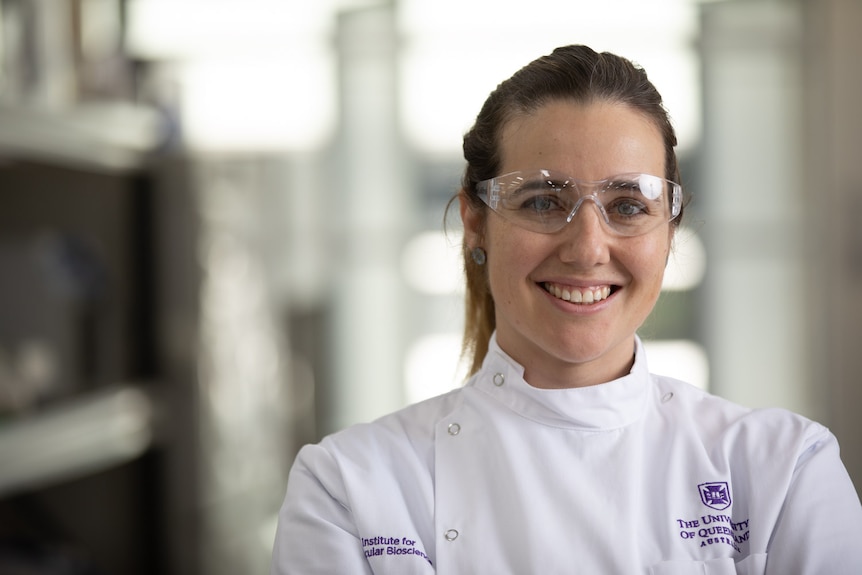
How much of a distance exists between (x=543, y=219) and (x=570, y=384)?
23 centimetres

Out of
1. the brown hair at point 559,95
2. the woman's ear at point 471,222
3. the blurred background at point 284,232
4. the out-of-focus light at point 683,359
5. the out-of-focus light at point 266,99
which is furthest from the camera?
the out-of-focus light at point 266,99

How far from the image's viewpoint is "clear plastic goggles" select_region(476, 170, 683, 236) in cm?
105

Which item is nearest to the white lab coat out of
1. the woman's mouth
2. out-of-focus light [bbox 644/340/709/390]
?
the woman's mouth

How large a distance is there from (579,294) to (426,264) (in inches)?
116

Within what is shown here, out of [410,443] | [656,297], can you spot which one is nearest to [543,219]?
[656,297]

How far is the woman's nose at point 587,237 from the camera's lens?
3.41ft

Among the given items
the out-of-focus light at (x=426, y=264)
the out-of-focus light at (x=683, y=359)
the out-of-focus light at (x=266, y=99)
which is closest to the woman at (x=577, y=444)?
the out-of-focus light at (x=683, y=359)

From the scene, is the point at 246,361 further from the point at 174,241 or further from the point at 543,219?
the point at 543,219

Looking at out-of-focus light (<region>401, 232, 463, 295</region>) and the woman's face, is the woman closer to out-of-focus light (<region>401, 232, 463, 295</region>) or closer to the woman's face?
the woman's face

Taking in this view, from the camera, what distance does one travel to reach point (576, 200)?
1049 millimetres

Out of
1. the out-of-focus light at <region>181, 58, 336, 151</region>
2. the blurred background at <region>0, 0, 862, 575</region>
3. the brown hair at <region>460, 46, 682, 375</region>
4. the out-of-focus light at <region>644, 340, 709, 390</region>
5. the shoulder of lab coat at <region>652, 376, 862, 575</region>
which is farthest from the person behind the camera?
the out-of-focus light at <region>181, 58, 336, 151</region>

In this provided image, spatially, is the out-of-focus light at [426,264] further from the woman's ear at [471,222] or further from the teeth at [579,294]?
the teeth at [579,294]

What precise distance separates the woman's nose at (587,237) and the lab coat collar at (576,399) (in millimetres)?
178

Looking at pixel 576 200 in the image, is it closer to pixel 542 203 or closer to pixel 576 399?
pixel 542 203
